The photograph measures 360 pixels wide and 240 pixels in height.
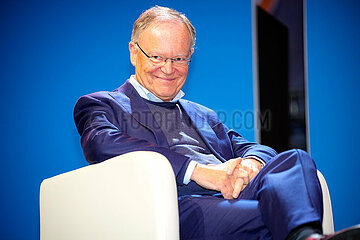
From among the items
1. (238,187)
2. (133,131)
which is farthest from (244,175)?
(133,131)

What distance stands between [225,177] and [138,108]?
44 cm

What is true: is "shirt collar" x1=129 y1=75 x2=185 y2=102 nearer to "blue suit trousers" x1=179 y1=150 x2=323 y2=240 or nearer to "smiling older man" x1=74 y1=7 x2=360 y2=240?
"smiling older man" x1=74 y1=7 x2=360 y2=240

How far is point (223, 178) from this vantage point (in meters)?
1.36

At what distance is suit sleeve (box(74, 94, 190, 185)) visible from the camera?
→ 52.7 inches

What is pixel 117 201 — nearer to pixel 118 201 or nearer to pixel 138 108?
pixel 118 201

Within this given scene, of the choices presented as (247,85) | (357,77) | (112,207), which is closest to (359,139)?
(357,77)

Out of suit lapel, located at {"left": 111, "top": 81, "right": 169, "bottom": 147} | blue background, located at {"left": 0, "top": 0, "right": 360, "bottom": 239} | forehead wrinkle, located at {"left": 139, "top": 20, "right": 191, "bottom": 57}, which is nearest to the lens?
suit lapel, located at {"left": 111, "top": 81, "right": 169, "bottom": 147}

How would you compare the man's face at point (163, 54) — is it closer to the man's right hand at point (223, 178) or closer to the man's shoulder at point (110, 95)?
the man's shoulder at point (110, 95)

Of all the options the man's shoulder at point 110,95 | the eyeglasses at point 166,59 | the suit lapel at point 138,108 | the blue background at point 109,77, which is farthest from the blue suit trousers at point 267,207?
the blue background at point 109,77

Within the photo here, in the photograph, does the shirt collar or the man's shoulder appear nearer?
the man's shoulder

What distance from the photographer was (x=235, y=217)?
1.23m

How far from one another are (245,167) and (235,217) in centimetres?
25

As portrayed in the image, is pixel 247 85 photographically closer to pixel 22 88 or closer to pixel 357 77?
pixel 357 77

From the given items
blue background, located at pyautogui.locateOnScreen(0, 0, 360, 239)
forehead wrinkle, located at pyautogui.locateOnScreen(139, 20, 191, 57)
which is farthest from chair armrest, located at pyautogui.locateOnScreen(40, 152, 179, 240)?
blue background, located at pyautogui.locateOnScreen(0, 0, 360, 239)
